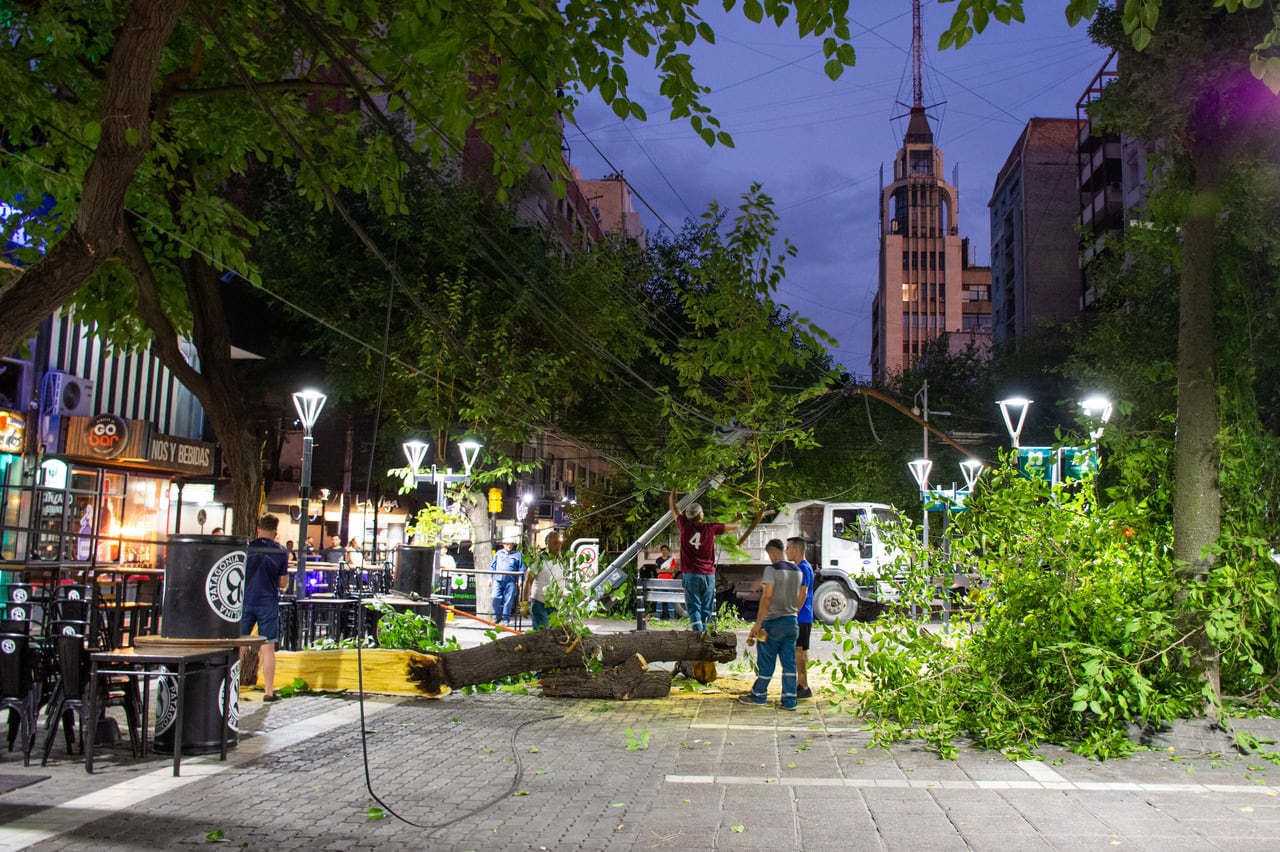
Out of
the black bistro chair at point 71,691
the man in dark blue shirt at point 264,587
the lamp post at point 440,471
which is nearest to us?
the black bistro chair at point 71,691

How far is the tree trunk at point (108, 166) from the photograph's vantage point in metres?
6.27

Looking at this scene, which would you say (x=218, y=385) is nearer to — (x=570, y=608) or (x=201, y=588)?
(x=201, y=588)

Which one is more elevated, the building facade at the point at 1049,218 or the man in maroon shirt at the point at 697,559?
the building facade at the point at 1049,218

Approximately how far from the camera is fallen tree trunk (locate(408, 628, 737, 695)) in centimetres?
1098

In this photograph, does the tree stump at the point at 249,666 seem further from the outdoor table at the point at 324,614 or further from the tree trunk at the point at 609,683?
the tree trunk at the point at 609,683

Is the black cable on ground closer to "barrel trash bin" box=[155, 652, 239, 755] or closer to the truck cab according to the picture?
"barrel trash bin" box=[155, 652, 239, 755]

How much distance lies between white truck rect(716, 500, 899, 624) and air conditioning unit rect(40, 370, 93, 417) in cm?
1263

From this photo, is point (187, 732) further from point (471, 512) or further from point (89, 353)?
point (471, 512)

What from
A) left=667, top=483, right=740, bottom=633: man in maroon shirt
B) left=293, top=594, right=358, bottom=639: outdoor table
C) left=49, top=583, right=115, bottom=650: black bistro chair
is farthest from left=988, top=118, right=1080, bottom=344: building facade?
left=49, top=583, right=115, bottom=650: black bistro chair

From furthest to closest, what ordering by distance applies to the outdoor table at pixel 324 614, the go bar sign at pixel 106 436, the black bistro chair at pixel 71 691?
the go bar sign at pixel 106 436 → the outdoor table at pixel 324 614 → the black bistro chair at pixel 71 691

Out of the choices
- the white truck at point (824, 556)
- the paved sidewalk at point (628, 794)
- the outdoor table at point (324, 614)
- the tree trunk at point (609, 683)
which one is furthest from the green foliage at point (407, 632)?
the white truck at point (824, 556)

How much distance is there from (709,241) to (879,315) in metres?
130

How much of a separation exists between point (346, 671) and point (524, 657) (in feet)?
6.32

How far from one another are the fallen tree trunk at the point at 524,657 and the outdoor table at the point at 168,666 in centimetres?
330
